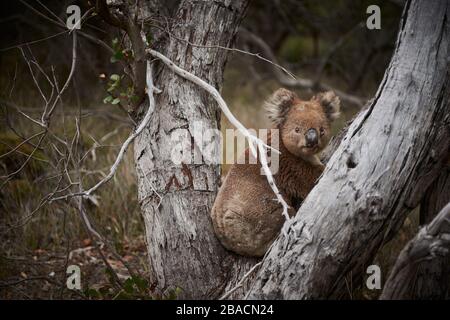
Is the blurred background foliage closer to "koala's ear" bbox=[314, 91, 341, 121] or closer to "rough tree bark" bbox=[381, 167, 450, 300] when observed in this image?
"rough tree bark" bbox=[381, 167, 450, 300]

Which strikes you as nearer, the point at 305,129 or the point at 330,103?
the point at 305,129

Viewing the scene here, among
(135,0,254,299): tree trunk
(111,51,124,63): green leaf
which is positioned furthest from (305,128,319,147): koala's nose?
(111,51,124,63): green leaf

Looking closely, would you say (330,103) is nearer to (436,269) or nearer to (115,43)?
(436,269)

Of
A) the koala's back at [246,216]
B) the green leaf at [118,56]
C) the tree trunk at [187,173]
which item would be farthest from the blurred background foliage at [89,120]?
the koala's back at [246,216]

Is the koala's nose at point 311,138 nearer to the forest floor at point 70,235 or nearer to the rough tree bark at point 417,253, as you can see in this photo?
the rough tree bark at point 417,253

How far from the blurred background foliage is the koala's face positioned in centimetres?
90

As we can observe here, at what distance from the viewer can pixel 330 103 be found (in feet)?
11.3

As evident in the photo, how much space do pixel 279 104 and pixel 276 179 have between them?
0.51m

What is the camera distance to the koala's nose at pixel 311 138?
3.18 m

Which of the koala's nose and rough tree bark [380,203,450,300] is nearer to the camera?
rough tree bark [380,203,450,300]

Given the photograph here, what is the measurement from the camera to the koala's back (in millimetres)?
3199

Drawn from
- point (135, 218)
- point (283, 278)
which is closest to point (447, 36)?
point (283, 278)

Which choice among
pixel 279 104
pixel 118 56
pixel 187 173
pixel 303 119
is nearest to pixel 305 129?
pixel 303 119

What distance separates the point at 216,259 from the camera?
3.28 meters
